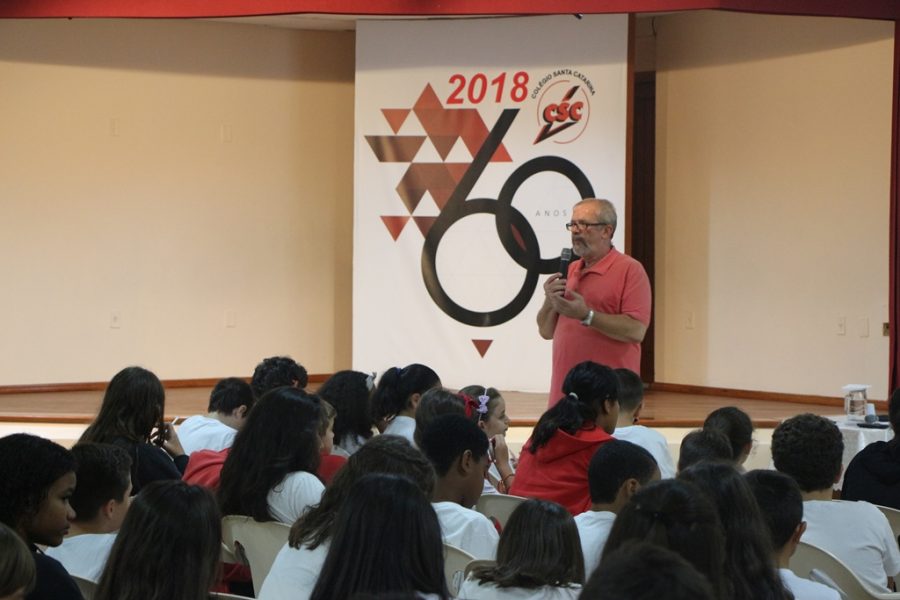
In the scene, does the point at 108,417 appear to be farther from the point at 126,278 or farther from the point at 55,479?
the point at 126,278

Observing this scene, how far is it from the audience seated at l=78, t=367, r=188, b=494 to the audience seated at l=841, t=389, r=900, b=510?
2130mm

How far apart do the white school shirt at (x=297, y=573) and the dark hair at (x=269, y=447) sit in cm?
69

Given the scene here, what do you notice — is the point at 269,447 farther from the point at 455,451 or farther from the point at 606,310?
the point at 606,310

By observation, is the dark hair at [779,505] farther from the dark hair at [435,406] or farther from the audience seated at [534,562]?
the dark hair at [435,406]

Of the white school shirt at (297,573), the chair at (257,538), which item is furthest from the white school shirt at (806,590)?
the chair at (257,538)

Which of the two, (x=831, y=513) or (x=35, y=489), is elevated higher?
(x=35, y=489)

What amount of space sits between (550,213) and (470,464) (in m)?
5.16

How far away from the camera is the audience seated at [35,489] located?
2.51m

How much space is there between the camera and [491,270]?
8.38 metres

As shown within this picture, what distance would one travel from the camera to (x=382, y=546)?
6.14 ft

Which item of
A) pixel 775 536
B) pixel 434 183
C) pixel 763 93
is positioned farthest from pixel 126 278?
pixel 775 536

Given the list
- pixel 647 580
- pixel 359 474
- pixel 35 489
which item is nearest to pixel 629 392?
pixel 359 474

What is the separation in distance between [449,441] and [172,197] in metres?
6.13

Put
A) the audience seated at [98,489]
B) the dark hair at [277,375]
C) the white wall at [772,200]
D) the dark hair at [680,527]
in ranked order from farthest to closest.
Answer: the white wall at [772,200]
the dark hair at [277,375]
the audience seated at [98,489]
the dark hair at [680,527]
